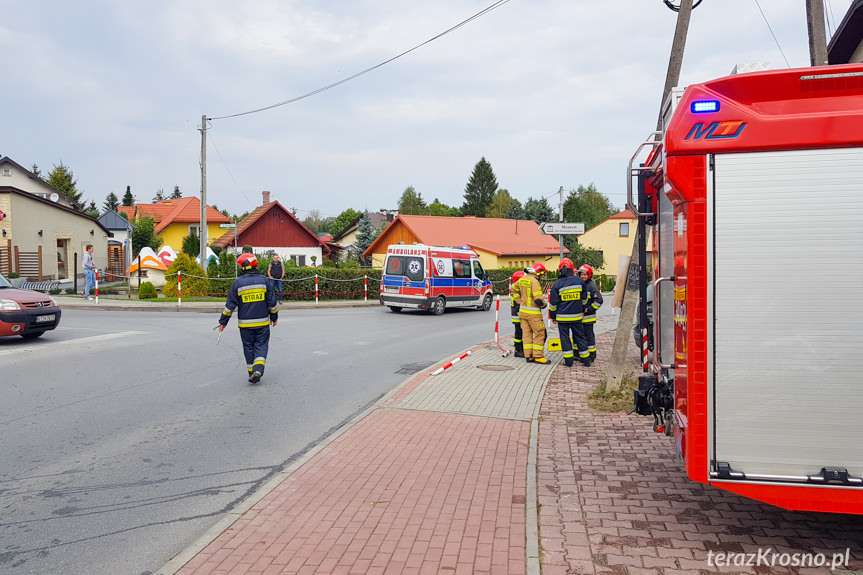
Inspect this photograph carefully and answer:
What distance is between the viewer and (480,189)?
100438 millimetres

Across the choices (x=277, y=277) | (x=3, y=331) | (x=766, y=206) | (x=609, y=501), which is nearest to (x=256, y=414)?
(x=609, y=501)

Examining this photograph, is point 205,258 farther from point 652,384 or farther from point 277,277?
point 652,384

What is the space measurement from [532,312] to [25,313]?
9461mm

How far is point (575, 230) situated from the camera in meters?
15.5

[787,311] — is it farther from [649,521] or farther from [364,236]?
[364,236]

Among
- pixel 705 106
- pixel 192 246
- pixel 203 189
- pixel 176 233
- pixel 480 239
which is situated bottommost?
pixel 705 106

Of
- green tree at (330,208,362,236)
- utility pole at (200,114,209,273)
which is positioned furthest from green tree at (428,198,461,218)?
utility pole at (200,114,209,273)

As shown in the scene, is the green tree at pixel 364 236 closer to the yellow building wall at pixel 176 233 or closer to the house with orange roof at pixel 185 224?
the house with orange roof at pixel 185 224

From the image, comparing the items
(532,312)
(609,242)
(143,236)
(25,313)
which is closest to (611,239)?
(609,242)

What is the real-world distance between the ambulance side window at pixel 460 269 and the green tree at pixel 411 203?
8040 centimetres

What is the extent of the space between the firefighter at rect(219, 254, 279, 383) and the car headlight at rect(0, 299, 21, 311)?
541 centimetres

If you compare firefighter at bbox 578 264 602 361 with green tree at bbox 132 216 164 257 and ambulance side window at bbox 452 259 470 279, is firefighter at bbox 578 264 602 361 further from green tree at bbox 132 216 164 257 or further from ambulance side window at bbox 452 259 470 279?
green tree at bbox 132 216 164 257

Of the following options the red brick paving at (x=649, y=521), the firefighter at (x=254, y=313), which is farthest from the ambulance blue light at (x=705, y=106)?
the firefighter at (x=254, y=313)

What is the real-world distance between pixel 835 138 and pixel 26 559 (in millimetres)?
5430
